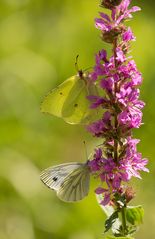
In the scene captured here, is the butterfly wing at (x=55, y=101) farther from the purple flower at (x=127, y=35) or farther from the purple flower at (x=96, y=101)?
the purple flower at (x=127, y=35)

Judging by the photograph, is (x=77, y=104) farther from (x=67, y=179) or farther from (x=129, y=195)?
(x=129, y=195)

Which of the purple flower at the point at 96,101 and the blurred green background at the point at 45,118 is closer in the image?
the purple flower at the point at 96,101

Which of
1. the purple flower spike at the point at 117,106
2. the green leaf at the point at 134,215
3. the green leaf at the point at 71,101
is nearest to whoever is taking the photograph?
the purple flower spike at the point at 117,106

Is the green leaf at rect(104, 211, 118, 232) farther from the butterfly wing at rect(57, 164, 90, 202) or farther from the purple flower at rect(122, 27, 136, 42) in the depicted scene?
the purple flower at rect(122, 27, 136, 42)

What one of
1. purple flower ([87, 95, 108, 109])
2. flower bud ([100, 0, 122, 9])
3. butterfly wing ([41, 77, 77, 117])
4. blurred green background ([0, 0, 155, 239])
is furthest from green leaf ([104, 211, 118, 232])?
blurred green background ([0, 0, 155, 239])

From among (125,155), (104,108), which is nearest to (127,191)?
(125,155)

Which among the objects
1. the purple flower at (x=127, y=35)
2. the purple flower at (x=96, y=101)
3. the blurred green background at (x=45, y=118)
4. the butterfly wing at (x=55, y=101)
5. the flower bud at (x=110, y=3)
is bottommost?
the blurred green background at (x=45, y=118)

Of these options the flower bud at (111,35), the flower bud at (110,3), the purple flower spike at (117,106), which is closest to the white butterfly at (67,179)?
the purple flower spike at (117,106)
